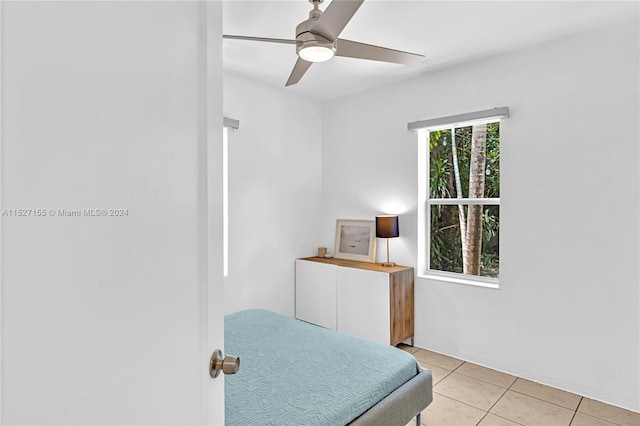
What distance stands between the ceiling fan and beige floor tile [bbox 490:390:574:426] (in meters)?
2.34

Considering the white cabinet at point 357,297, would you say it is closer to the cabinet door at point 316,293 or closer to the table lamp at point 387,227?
the cabinet door at point 316,293

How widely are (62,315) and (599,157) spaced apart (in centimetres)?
317

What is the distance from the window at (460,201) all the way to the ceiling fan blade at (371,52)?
4.19 ft

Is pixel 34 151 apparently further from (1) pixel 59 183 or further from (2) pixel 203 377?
(2) pixel 203 377

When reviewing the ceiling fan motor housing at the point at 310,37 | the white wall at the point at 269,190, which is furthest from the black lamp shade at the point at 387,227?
the ceiling fan motor housing at the point at 310,37

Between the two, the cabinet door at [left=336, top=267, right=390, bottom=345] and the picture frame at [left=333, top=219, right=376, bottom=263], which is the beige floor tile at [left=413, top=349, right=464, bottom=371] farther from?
the picture frame at [left=333, top=219, right=376, bottom=263]

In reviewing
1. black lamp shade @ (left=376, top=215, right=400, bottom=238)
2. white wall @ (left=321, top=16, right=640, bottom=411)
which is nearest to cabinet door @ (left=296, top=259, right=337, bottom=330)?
black lamp shade @ (left=376, top=215, right=400, bottom=238)

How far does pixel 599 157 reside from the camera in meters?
2.60

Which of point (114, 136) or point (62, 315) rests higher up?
point (114, 136)

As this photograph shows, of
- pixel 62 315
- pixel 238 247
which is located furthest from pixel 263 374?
pixel 238 247

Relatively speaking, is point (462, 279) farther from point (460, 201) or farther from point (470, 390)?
point (470, 390)

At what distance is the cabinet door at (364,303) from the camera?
3381 mm

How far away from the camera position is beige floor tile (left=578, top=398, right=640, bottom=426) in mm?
2354

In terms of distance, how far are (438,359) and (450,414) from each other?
910mm
